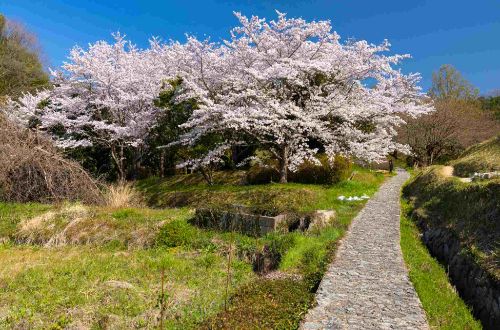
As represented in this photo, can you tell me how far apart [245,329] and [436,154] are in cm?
3582

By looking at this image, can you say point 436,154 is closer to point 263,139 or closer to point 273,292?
point 263,139

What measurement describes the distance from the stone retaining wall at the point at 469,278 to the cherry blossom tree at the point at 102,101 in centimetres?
1472

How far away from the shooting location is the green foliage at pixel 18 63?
36938 mm

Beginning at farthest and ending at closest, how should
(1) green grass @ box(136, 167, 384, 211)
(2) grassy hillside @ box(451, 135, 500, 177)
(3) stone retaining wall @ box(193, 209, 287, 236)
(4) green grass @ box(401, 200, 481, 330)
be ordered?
1. (2) grassy hillside @ box(451, 135, 500, 177)
2. (1) green grass @ box(136, 167, 384, 211)
3. (3) stone retaining wall @ box(193, 209, 287, 236)
4. (4) green grass @ box(401, 200, 481, 330)

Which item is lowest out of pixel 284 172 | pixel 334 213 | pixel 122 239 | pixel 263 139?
pixel 122 239

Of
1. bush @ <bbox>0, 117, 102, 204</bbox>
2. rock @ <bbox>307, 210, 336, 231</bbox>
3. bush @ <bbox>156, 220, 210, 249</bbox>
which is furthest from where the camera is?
bush @ <bbox>0, 117, 102, 204</bbox>

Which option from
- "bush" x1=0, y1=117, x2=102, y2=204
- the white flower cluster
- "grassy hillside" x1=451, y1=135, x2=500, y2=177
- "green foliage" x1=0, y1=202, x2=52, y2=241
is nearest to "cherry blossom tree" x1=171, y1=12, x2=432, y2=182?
the white flower cluster

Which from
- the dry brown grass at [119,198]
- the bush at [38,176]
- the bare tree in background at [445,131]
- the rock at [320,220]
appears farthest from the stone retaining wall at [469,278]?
the bare tree in background at [445,131]

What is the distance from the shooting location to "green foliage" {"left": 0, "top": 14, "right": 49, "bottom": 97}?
1454 inches

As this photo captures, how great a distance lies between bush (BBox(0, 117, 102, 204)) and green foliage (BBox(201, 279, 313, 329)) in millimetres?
10984

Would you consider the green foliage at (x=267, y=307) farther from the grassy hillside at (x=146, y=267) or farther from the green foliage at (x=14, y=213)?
the green foliage at (x=14, y=213)

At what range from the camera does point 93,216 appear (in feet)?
43.0

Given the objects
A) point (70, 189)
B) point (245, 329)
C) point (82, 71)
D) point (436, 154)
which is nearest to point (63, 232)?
point (70, 189)

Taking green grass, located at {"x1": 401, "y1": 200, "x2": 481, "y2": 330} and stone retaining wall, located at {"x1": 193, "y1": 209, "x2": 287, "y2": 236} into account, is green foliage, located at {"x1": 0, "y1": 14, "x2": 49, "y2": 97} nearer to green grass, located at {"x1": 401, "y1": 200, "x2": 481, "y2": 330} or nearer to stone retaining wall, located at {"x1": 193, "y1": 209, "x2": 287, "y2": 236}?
stone retaining wall, located at {"x1": 193, "y1": 209, "x2": 287, "y2": 236}
